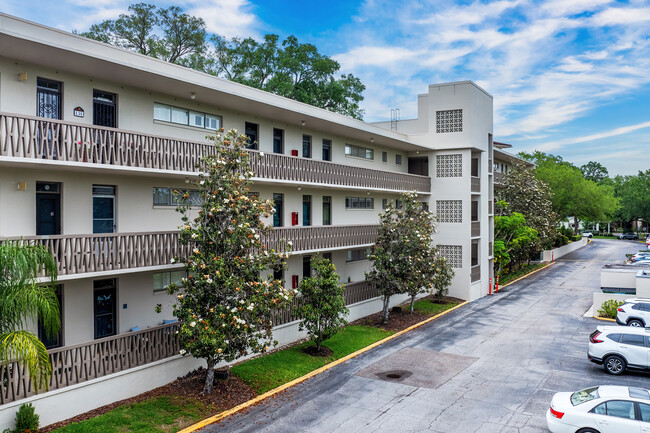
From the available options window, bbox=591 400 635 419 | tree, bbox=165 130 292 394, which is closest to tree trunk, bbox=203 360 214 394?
tree, bbox=165 130 292 394

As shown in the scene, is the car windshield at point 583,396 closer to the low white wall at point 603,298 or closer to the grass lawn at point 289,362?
the grass lawn at point 289,362

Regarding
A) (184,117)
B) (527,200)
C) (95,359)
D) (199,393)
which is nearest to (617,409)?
(199,393)

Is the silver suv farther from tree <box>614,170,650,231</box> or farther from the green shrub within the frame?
tree <box>614,170,650,231</box>

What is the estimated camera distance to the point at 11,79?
13.4 meters

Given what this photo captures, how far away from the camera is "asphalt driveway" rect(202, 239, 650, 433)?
13258 mm

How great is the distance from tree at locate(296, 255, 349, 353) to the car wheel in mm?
9858

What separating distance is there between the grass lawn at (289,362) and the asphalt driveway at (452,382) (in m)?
0.76

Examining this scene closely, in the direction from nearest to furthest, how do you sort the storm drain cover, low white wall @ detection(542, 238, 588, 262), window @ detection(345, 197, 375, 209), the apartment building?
the apartment building
the storm drain cover
window @ detection(345, 197, 375, 209)
low white wall @ detection(542, 238, 588, 262)

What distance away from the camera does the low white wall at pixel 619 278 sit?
28.7m

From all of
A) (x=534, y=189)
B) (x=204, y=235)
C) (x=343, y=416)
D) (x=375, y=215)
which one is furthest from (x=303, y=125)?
(x=534, y=189)

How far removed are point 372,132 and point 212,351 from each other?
685 inches

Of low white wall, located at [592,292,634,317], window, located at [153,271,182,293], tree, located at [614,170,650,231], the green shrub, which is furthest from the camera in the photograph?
tree, located at [614,170,650,231]

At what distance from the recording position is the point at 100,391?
43.9 ft

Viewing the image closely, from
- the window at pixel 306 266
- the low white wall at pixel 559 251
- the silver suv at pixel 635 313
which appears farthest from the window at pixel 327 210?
the low white wall at pixel 559 251
